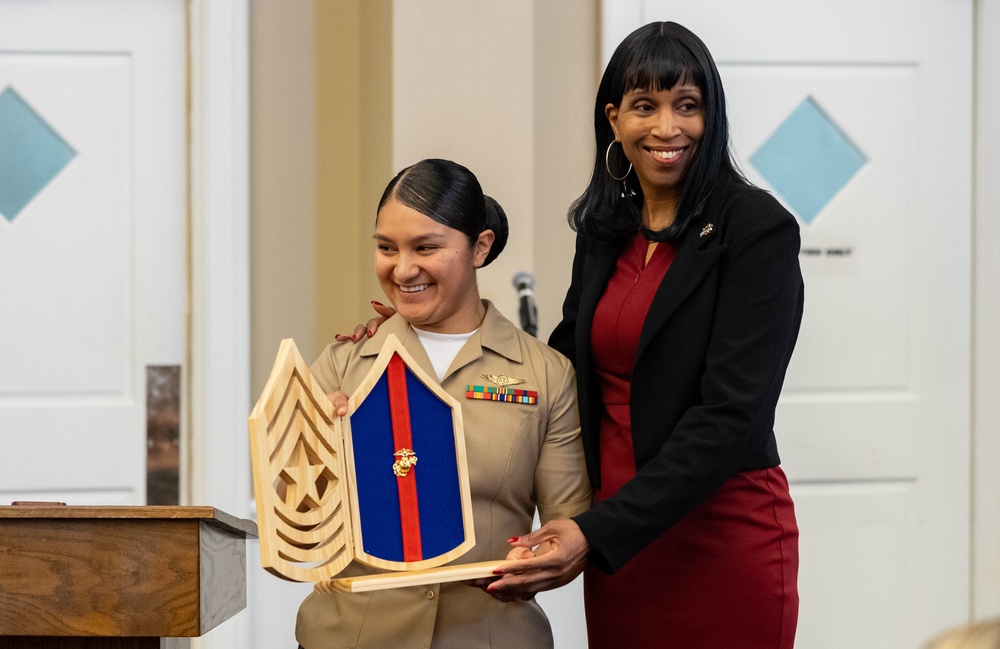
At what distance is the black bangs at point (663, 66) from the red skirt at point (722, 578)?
25.0 inches

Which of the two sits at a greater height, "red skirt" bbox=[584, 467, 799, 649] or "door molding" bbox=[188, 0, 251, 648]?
"door molding" bbox=[188, 0, 251, 648]

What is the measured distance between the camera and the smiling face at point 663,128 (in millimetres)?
1802

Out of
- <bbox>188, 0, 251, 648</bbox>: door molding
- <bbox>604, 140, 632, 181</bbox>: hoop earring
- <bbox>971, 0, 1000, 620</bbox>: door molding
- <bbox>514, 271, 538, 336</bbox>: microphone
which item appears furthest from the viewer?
<bbox>971, 0, 1000, 620</bbox>: door molding

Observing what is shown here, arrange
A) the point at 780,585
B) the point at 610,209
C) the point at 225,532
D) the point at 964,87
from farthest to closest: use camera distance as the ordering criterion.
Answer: the point at 964,87 → the point at 610,209 → the point at 780,585 → the point at 225,532

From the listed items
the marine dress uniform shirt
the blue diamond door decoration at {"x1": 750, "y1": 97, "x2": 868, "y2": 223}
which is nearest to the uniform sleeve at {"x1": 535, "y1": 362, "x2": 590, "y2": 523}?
the marine dress uniform shirt

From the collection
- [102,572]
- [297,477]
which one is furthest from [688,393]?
[102,572]

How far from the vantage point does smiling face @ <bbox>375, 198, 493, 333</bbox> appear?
5.72 feet

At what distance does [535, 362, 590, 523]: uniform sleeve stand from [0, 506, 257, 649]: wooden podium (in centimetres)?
56

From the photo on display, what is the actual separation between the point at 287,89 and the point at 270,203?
1.08ft

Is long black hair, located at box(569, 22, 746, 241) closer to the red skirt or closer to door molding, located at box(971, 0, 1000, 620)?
the red skirt

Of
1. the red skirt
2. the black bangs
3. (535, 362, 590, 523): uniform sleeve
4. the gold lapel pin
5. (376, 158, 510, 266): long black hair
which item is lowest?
the red skirt

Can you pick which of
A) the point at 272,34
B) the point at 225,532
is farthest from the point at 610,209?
the point at 272,34

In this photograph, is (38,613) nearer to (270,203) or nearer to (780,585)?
(780,585)

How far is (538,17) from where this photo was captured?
10.5 ft
